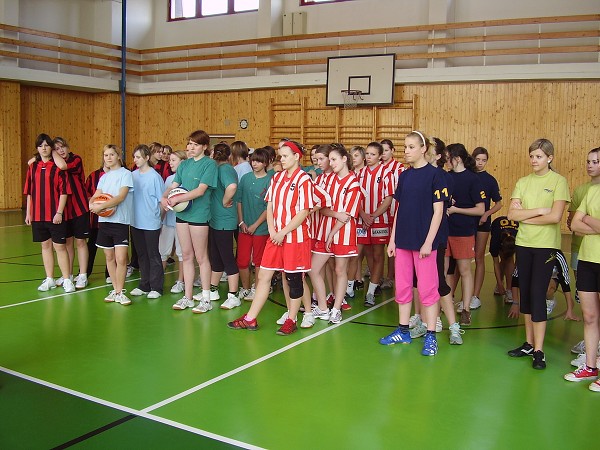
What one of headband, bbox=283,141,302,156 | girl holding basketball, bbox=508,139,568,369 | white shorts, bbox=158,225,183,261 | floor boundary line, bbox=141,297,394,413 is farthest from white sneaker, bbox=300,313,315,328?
white shorts, bbox=158,225,183,261

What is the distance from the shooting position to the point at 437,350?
5.13 m

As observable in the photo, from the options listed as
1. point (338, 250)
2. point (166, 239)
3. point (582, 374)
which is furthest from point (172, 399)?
point (166, 239)

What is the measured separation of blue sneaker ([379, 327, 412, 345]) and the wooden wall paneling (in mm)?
14542

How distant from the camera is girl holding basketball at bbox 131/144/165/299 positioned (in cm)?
674

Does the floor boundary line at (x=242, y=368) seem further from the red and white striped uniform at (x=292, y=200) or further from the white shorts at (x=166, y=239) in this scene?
the white shorts at (x=166, y=239)

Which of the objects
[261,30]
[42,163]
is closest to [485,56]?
[261,30]

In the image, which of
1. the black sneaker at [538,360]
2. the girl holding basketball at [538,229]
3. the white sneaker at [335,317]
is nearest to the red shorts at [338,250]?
the white sneaker at [335,317]

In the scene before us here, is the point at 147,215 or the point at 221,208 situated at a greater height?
the point at 221,208

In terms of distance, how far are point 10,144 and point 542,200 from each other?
622 inches

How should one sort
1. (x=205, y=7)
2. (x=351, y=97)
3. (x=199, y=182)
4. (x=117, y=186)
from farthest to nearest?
1. (x=205, y=7)
2. (x=351, y=97)
3. (x=117, y=186)
4. (x=199, y=182)

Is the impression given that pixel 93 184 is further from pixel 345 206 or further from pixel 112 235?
pixel 345 206

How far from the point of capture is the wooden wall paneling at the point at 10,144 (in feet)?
54.1

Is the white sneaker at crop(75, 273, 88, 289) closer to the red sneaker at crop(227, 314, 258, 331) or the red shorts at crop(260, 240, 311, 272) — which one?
the red sneaker at crop(227, 314, 258, 331)

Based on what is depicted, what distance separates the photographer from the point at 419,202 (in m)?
4.96
